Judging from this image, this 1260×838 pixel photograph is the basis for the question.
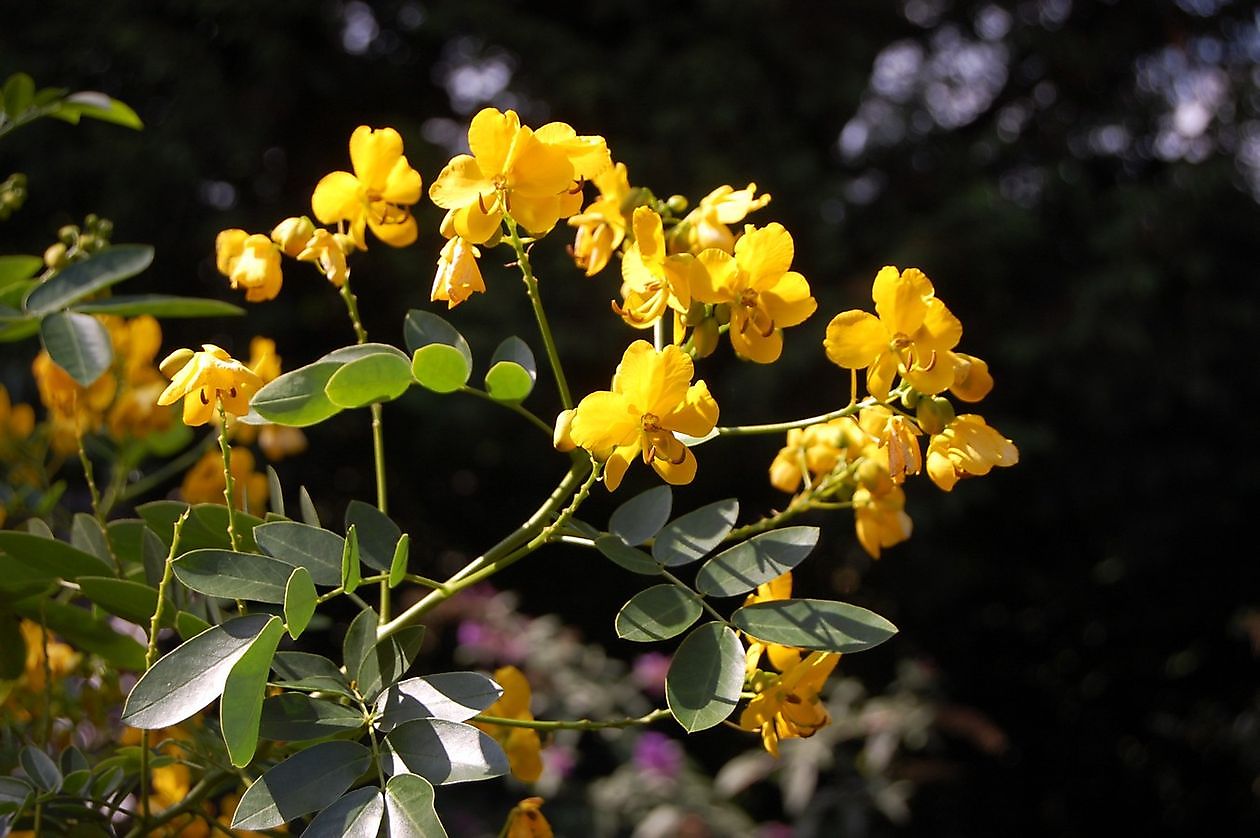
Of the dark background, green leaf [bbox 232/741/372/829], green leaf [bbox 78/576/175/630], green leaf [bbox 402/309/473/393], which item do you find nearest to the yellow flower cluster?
green leaf [bbox 402/309/473/393]

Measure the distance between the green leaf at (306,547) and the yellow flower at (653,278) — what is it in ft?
0.64

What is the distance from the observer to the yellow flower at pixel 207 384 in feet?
2.10

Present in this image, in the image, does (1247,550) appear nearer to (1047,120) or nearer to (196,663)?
(1047,120)

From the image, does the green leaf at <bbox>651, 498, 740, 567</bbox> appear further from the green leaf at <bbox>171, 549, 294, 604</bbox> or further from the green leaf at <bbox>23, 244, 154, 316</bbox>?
the green leaf at <bbox>23, 244, 154, 316</bbox>

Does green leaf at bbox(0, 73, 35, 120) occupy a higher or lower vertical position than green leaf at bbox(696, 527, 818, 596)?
higher

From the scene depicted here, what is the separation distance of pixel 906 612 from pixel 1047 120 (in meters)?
1.69

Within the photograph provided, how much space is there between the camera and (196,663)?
1.78 ft

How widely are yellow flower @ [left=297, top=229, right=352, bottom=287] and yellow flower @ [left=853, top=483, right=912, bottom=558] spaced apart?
1.19 feet

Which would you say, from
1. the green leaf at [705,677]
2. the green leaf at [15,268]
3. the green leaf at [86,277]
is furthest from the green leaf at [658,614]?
the green leaf at [15,268]

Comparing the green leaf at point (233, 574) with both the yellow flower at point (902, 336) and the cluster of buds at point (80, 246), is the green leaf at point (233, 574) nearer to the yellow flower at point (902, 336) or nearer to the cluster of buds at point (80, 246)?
the yellow flower at point (902, 336)

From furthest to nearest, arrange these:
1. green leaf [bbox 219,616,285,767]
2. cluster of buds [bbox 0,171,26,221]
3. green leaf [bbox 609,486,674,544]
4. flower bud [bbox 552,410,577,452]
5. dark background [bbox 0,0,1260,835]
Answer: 1. dark background [bbox 0,0,1260,835]
2. cluster of buds [bbox 0,171,26,221]
3. green leaf [bbox 609,486,674,544]
4. flower bud [bbox 552,410,577,452]
5. green leaf [bbox 219,616,285,767]

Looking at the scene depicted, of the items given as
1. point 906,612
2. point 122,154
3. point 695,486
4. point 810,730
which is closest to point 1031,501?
point 906,612

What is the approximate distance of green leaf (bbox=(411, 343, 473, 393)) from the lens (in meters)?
0.63

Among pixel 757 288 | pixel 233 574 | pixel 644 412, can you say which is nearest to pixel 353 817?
pixel 233 574
